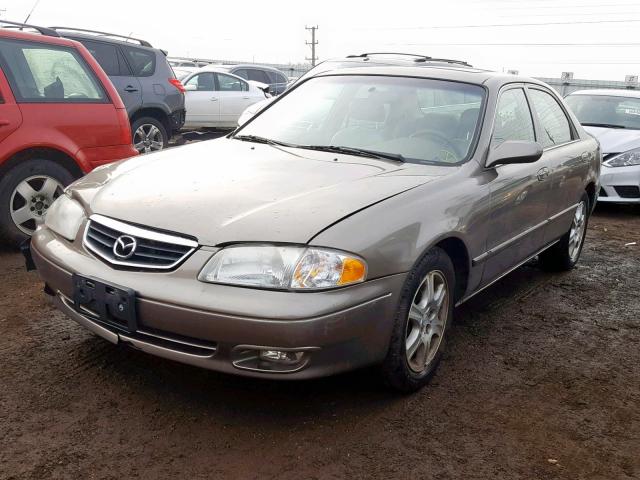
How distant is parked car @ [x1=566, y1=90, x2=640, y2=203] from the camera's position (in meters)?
7.98

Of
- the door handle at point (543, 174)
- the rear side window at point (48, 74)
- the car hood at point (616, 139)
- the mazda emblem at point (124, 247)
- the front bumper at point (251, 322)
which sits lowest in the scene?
the car hood at point (616, 139)

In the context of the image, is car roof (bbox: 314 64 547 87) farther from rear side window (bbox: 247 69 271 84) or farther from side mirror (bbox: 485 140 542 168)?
rear side window (bbox: 247 69 271 84)

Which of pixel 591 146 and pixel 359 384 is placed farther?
pixel 591 146

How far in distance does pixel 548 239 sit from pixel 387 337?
7.68 ft

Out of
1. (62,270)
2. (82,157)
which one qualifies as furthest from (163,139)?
(62,270)

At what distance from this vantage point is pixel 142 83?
9758 millimetres

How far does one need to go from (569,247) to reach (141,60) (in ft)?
23.1

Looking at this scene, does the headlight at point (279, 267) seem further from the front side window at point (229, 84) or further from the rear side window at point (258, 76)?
the rear side window at point (258, 76)

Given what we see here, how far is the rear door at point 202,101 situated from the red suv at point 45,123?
27.1 ft

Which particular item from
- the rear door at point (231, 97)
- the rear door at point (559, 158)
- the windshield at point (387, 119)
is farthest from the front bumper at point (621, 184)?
the rear door at point (231, 97)

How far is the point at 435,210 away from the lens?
3.14 meters

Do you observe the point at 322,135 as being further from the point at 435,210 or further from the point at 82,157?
the point at 82,157

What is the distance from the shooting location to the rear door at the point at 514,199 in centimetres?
375

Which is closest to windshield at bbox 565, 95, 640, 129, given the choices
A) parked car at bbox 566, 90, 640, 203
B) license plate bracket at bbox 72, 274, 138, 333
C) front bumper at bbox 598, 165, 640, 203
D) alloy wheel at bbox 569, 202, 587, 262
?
parked car at bbox 566, 90, 640, 203
